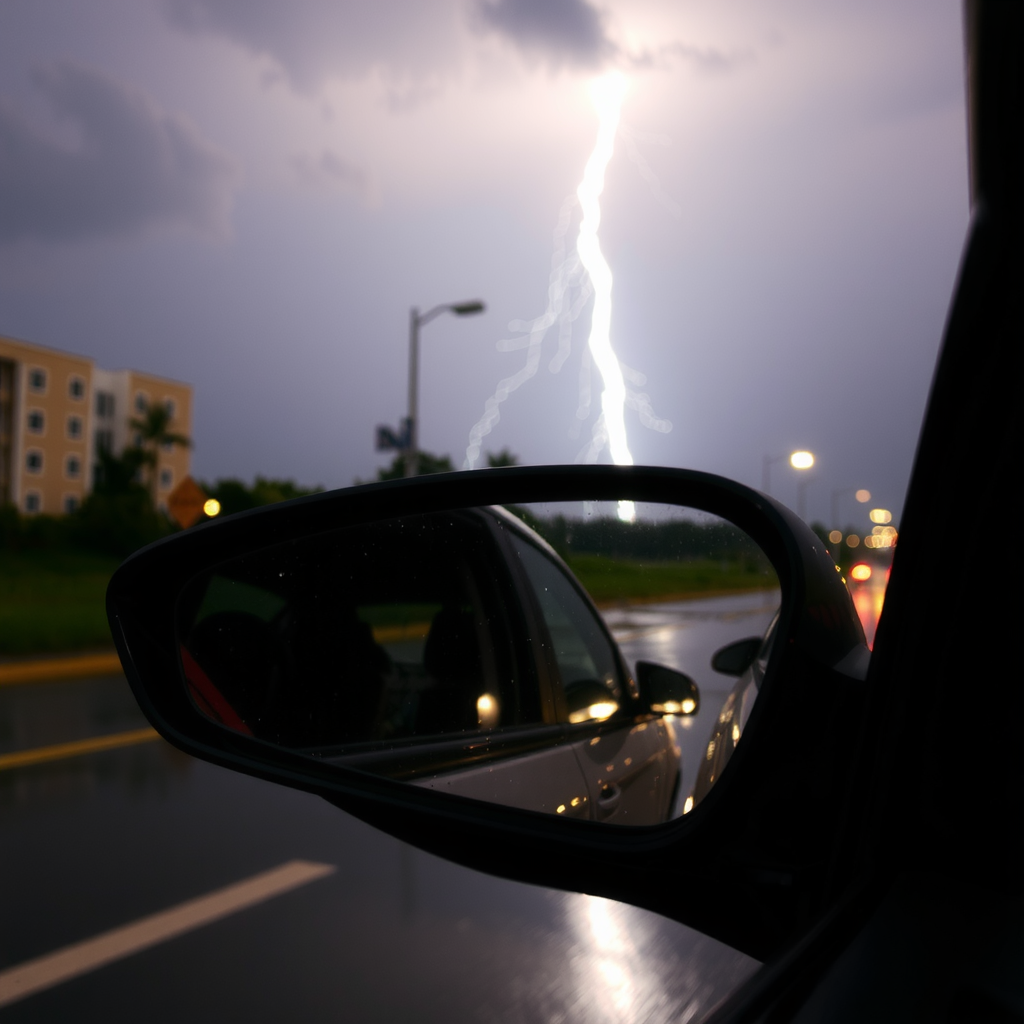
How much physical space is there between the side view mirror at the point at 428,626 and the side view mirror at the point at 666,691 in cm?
1

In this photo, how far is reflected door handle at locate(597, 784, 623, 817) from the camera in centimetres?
190

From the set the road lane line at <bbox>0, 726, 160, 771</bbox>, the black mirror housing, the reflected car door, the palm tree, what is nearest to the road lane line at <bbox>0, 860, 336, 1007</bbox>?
the black mirror housing

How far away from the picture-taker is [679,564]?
1.49m

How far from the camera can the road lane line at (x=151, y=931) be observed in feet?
11.8

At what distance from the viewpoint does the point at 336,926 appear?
13.4 ft

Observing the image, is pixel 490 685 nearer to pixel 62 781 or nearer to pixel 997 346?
pixel 997 346

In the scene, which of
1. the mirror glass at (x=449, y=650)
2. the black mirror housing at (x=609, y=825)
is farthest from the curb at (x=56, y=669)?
the black mirror housing at (x=609, y=825)

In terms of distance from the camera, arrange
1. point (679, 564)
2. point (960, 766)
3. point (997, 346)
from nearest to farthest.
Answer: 1. point (997, 346)
2. point (960, 766)
3. point (679, 564)

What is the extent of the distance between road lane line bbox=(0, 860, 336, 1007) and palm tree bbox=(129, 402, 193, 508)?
81.6m

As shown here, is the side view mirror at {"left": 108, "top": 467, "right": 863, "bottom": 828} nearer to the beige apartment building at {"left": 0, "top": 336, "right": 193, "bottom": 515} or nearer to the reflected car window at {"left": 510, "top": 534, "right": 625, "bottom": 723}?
the reflected car window at {"left": 510, "top": 534, "right": 625, "bottom": 723}

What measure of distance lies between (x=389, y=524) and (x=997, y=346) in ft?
3.85

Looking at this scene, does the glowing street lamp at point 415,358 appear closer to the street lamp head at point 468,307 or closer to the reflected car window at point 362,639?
the street lamp head at point 468,307

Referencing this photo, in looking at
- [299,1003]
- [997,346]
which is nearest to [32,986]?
[299,1003]

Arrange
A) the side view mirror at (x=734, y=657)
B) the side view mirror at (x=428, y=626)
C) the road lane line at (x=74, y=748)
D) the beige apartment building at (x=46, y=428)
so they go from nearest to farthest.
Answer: the side view mirror at (x=428, y=626)
the side view mirror at (x=734, y=657)
the road lane line at (x=74, y=748)
the beige apartment building at (x=46, y=428)
